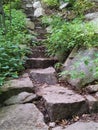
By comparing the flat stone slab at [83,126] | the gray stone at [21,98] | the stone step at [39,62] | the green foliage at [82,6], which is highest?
the green foliage at [82,6]

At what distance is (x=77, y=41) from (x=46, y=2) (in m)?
5.25

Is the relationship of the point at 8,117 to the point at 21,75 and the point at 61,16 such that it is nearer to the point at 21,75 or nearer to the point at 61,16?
the point at 21,75

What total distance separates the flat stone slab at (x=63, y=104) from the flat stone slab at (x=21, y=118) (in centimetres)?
20

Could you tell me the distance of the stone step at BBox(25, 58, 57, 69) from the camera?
258 inches

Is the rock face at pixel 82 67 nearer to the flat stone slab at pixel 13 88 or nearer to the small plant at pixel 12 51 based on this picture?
the flat stone slab at pixel 13 88

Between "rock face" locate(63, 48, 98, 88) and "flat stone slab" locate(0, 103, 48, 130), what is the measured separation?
3.57 ft

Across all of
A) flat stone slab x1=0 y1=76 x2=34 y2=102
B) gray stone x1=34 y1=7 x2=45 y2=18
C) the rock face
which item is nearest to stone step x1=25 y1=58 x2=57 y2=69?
the rock face

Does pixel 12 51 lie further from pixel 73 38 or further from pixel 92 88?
pixel 92 88

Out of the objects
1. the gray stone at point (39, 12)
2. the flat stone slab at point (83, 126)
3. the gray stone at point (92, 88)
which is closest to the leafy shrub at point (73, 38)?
the gray stone at point (92, 88)

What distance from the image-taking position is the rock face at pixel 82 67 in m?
5.26

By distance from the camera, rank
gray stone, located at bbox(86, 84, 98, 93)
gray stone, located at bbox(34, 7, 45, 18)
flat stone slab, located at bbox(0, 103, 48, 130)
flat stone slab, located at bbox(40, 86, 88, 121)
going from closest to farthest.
Result: 1. flat stone slab, located at bbox(0, 103, 48, 130)
2. flat stone slab, located at bbox(40, 86, 88, 121)
3. gray stone, located at bbox(86, 84, 98, 93)
4. gray stone, located at bbox(34, 7, 45, 18)

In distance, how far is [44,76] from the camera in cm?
591

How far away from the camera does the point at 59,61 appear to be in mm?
6660

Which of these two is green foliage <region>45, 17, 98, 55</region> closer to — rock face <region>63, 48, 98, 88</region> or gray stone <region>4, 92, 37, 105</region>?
rock face <region>63, 48, 98, 88</region>
